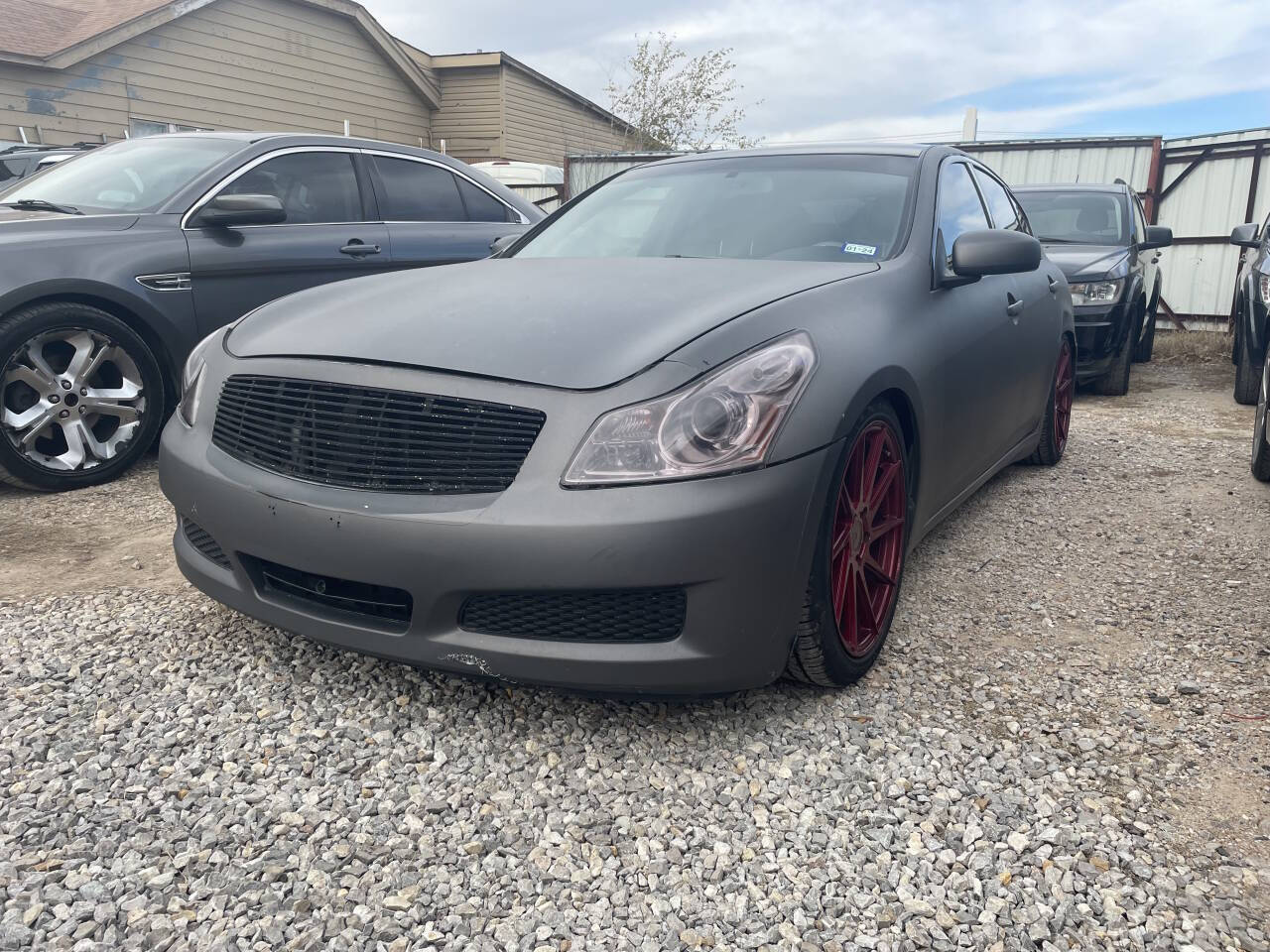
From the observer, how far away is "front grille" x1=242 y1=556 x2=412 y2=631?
2.25 metres

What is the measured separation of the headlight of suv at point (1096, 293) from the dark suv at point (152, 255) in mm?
4647

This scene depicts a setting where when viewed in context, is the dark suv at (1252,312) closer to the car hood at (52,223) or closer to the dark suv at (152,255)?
the dark suv at (152,255)

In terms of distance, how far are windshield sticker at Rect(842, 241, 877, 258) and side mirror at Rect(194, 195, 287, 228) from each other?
9.44 feet

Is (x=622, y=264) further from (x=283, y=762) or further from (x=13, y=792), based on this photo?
(x=13, y=792)

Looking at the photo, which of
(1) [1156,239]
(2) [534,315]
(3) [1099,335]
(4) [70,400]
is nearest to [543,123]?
(1) [1156,239]

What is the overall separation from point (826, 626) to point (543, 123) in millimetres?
21074

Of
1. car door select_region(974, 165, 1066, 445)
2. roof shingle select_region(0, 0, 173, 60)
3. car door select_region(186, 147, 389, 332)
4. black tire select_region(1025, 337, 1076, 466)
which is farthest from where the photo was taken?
roof shingle select_region(0, 0, 173, 60)

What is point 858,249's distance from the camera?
3115 millimetres

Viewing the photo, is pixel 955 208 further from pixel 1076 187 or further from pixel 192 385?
pixel 1076 187

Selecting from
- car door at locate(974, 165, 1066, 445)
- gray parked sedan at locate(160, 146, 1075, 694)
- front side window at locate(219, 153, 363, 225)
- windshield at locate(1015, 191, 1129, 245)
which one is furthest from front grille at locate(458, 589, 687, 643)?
windshield at locate(1015, 191, 1129, 245)

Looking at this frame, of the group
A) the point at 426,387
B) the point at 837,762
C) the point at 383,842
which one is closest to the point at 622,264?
the point at 426,387

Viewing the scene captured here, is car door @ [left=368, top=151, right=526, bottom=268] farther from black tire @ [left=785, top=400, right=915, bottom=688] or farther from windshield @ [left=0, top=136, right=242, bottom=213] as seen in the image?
black tire @ [left=785, top=400, right=915, bottom=688]

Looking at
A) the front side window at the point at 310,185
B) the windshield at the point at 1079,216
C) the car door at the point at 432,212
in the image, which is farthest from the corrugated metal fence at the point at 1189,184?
the front side window at the point at 310,185

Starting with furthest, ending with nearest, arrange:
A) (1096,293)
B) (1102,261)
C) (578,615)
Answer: (1102,261) → (1096,293) → (578,615)
